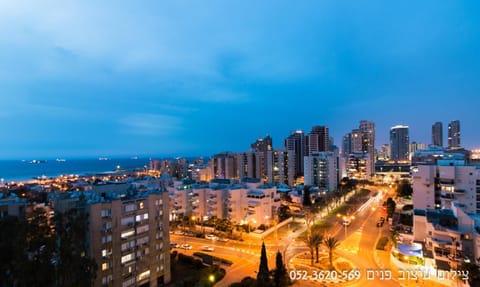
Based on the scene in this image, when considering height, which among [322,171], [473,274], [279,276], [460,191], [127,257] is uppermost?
[460,191]

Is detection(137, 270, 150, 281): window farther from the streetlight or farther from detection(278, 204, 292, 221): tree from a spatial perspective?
the streetlight

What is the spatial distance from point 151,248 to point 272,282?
9390 millimetres

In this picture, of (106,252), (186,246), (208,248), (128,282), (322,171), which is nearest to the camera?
(106,252)

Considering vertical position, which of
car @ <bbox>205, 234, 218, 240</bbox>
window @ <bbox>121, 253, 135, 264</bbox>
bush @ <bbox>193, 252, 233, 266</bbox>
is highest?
window @ <bbox>121, 253, 135, 264</bbox>

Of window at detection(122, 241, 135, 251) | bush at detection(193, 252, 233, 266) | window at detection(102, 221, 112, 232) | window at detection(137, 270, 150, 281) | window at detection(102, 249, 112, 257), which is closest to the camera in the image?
window at detection(102, 249, 112, 257)

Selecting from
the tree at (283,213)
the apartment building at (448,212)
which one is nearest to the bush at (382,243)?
the apartment building at (448,212)

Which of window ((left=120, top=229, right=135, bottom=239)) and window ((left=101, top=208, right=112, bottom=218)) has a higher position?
window ((left=101, top=208, right=112, bottom=218))

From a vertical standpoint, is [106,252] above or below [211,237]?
above

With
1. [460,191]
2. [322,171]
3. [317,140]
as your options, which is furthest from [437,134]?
[460,191]

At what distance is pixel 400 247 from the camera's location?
22359 millimetres

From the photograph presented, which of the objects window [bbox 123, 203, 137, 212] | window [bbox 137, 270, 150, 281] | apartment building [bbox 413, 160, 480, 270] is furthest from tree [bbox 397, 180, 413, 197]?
window [bbox 123, 203, 137, 212]

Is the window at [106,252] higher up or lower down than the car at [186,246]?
higher up

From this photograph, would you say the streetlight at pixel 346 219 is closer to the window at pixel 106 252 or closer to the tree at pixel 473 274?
the tree at pixel 473 274

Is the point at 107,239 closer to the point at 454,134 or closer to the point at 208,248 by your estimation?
the point at 208,248
